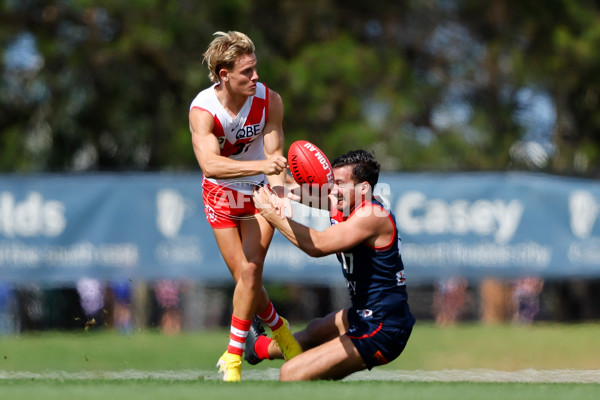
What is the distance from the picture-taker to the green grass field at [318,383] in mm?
4996

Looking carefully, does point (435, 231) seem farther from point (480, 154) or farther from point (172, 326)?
point (480, 154)

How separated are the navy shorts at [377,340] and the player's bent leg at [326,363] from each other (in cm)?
5

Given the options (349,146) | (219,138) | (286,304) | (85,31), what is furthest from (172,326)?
(219,138)

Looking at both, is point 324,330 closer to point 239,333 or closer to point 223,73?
point 239,333

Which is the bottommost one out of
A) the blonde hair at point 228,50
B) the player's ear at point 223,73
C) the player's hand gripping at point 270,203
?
the player's hand gripping at point 270,203

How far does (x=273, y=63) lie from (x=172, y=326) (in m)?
5.45

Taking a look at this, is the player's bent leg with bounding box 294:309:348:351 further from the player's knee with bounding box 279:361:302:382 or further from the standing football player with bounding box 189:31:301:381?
the player's knee with bounding box 279:361:302:382

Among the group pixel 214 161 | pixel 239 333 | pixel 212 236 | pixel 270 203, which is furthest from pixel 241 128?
pixel 212 236

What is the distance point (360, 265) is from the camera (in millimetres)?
6184

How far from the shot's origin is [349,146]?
17094 millimetres

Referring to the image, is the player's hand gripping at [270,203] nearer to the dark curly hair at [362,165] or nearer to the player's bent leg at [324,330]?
the dark curly hair at [362,165]

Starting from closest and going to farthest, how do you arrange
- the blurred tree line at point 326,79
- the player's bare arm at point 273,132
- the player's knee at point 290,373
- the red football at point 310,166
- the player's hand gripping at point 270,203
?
the red football at point 310,166 → the player's hand gripping at point 270,203 → the player's knee at point 290,373 → the player's bare arm at point 273,132 → the blurred tree line at point 326,79

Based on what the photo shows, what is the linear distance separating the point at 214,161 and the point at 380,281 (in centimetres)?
140

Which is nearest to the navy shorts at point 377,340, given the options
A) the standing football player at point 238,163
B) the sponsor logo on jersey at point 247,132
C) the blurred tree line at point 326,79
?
the standing football player at point 238,163
